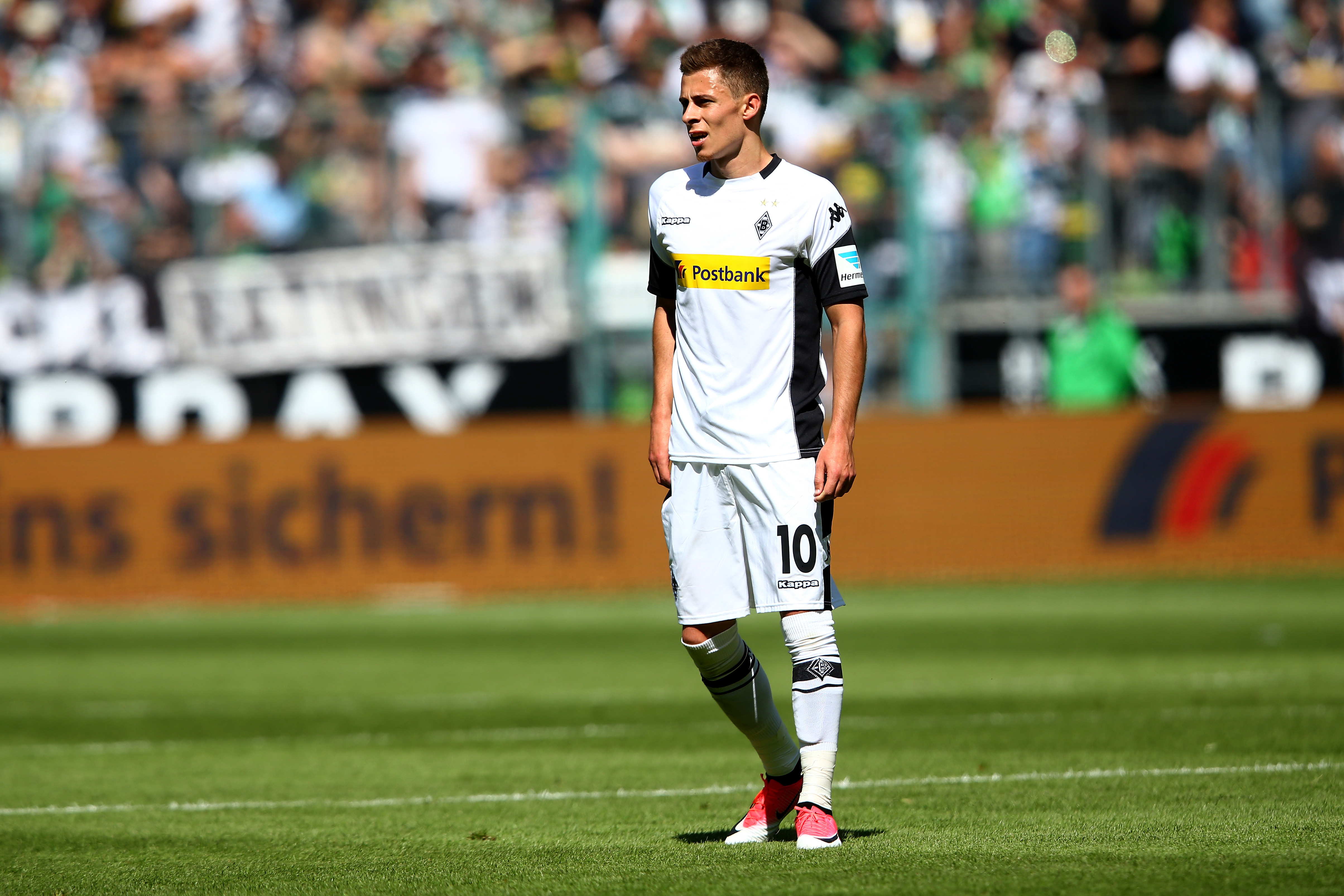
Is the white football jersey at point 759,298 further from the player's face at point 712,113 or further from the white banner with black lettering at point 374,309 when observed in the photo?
the white banner with black lettering at point 374,309

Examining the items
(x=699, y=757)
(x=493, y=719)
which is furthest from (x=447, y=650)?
(x=699, y=757)

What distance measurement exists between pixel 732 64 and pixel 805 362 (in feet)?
2.99

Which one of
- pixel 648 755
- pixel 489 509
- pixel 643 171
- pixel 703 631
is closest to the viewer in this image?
pixel 703 631

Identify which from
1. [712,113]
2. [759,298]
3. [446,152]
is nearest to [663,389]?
[759,298]

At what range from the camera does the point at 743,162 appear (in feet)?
18.9

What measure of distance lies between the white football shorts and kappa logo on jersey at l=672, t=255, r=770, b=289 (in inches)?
21.0

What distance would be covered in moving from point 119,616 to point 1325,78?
13308mm

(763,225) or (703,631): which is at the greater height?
(763,225)

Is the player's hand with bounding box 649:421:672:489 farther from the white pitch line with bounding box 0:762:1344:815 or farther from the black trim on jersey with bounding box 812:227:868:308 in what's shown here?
the white pitch line with bounding box 0:762:1344:815

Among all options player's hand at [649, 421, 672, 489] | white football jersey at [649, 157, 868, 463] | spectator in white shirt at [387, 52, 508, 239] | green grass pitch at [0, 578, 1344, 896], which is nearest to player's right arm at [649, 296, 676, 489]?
player's hand at [649, 421, 672, 489]

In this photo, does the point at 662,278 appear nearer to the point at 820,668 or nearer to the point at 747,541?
the point at 747,541

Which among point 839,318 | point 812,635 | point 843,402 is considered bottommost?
point 812,635

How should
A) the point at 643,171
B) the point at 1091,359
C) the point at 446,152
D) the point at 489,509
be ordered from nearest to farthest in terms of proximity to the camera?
the point at 489,509 < the point at 1091,359 < the point at 643,171 < the point at 446,152

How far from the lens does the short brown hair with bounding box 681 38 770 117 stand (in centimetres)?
571
